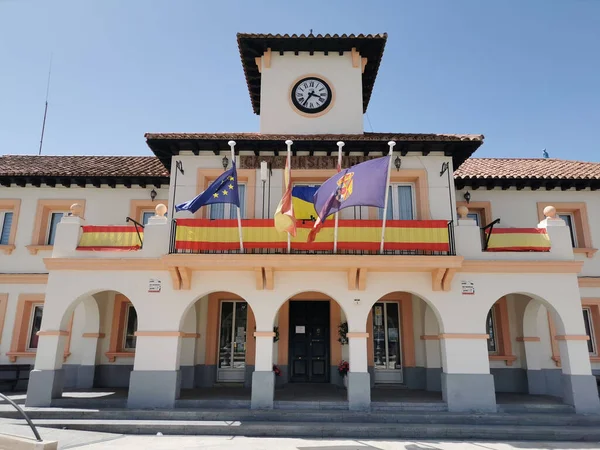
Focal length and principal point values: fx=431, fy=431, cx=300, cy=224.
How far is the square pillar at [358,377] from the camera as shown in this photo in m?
11.0

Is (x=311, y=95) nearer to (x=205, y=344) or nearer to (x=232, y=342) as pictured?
(x=232, y=342)

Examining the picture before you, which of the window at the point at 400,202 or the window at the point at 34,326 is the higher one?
the window at the point at 400,202

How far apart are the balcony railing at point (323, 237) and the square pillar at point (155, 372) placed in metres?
2.42

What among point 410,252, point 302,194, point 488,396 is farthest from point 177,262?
point 488,396

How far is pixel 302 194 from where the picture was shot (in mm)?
11984

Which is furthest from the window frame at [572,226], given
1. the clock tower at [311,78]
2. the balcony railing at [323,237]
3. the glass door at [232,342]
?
the glass door at [232,342]

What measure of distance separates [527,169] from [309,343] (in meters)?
10.2

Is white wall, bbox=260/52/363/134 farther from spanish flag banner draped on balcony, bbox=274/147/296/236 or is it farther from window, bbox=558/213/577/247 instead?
window, bbox=558/213/577/247

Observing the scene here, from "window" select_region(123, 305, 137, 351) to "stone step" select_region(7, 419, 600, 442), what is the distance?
5.01 meters

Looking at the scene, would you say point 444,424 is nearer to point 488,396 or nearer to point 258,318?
point 488,396

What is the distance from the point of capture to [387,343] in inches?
567

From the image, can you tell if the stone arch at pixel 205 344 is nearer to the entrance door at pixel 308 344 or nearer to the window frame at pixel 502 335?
the entrance door at pixel 308 344

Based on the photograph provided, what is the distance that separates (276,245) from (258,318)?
2.04m

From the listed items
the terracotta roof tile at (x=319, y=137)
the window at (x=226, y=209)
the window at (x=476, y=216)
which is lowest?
the window at (x=226, y=209)
